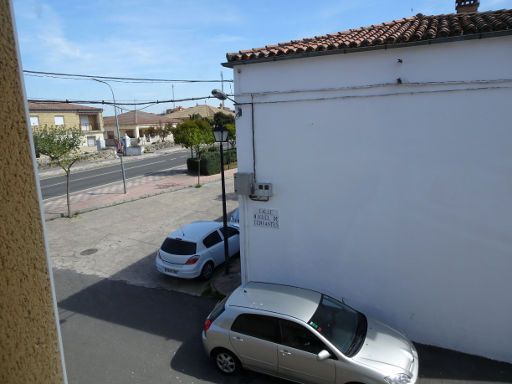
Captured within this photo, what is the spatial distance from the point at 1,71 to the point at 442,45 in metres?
Answer: 6.57

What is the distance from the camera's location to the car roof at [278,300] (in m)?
6.15

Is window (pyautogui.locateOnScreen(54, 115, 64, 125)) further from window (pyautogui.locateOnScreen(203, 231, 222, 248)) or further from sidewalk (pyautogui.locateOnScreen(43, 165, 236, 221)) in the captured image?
window (pyautogui.locateOnScreen(203, 231, 222, 248))

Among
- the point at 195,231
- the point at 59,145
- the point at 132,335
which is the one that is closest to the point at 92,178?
the point at 59,145

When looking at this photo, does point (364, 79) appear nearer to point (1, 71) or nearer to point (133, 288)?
point (1, 71)

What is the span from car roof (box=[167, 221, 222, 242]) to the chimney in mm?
9153

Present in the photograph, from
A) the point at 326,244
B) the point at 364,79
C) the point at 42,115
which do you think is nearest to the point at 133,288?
the point at 326,244

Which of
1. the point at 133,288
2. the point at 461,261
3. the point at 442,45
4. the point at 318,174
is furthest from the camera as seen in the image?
the point at 133,288

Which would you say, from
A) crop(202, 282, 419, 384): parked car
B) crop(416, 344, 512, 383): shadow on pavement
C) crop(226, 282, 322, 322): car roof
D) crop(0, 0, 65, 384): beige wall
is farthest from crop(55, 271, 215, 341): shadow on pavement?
crop(0, 0, 65, 384): beige wall

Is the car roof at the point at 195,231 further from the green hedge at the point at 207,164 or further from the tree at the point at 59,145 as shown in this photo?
the green hedge at the point at 207,164

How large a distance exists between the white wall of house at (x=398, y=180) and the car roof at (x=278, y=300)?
4.10ft

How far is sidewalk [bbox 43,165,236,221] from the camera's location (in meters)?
18.9

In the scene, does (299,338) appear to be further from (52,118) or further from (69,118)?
(69,118)

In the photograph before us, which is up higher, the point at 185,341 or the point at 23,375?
the point at 23,375

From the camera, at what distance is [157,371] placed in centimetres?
668
